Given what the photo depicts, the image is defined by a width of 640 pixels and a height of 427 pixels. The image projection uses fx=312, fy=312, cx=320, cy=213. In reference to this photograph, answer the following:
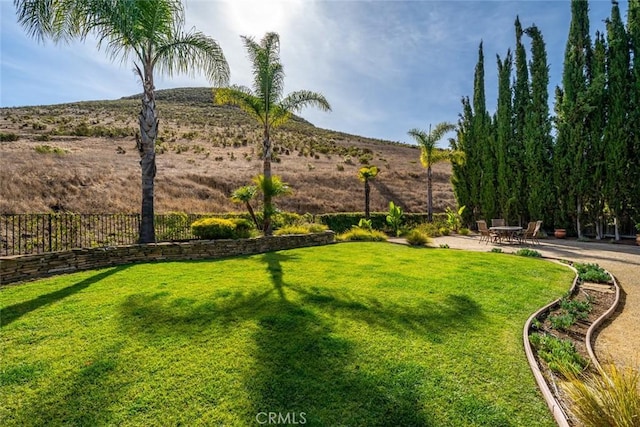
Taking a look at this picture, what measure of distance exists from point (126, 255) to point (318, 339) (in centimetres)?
702

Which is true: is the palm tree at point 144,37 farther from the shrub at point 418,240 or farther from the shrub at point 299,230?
the shrub at point 418,240

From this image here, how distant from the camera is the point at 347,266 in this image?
848 centimetres

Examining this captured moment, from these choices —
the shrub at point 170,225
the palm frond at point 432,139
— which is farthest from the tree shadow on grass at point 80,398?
the palm frond at point 432,139

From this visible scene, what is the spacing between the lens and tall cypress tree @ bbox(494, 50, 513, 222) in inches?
821

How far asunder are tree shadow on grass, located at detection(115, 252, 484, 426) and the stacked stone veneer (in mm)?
3329

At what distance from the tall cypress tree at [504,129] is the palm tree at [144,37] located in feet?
61.0

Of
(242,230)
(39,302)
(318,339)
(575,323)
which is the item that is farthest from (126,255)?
(575,323)

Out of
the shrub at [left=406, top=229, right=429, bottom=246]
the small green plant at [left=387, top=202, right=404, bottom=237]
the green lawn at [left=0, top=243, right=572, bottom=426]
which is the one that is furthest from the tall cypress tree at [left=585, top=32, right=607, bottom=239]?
the green lawn at [left=0, top=243, right=572, bottom=426]

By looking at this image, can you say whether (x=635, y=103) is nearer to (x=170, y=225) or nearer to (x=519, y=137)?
(x=519, y=137)

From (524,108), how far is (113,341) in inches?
954

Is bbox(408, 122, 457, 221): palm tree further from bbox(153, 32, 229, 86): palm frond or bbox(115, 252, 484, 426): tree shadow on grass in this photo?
bbox(115, 252, 484, 426): tree shadow on grass

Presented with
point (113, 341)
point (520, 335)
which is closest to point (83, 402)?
point (113, 341)

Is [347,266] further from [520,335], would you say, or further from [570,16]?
[570,16]

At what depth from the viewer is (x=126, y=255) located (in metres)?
8.53
